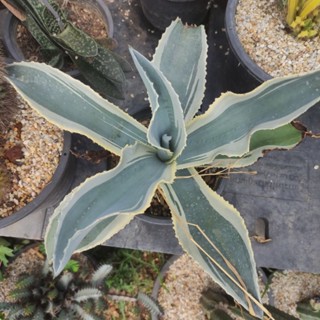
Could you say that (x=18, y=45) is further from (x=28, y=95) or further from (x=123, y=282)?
(x=123, y=282)

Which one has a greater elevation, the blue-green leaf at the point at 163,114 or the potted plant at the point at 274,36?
the potted plant at the point at 274,36

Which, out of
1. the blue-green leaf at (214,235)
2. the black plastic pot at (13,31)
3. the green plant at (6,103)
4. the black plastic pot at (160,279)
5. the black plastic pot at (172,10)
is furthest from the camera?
the black plastic pot at (160,279)

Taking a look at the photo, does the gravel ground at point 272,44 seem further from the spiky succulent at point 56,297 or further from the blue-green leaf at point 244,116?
the spiky succulent at point 56,297

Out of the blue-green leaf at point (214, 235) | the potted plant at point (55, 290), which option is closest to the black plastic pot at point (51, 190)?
the blue-green leaf at point (214, 235)

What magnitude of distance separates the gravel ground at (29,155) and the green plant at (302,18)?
563 millimetres

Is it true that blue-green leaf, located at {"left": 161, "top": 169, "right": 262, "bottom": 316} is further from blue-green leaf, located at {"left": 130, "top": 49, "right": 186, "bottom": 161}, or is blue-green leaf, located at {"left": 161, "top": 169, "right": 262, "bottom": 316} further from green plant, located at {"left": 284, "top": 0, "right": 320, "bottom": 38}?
green plant, located at {"left": 284, "top": 0, "right": 320, "bottom": 38}

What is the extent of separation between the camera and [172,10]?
125 centimetres

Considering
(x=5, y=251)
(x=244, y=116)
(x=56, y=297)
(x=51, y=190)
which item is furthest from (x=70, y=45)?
(x=56, y=297)

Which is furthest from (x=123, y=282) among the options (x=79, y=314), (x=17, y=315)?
(x=17, y=315)

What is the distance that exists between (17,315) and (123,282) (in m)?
0.31

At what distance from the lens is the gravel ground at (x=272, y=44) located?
3.66 feet

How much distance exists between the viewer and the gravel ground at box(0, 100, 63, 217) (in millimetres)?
1046

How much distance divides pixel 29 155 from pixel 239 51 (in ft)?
1.65

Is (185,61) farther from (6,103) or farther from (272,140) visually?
(6,103)
